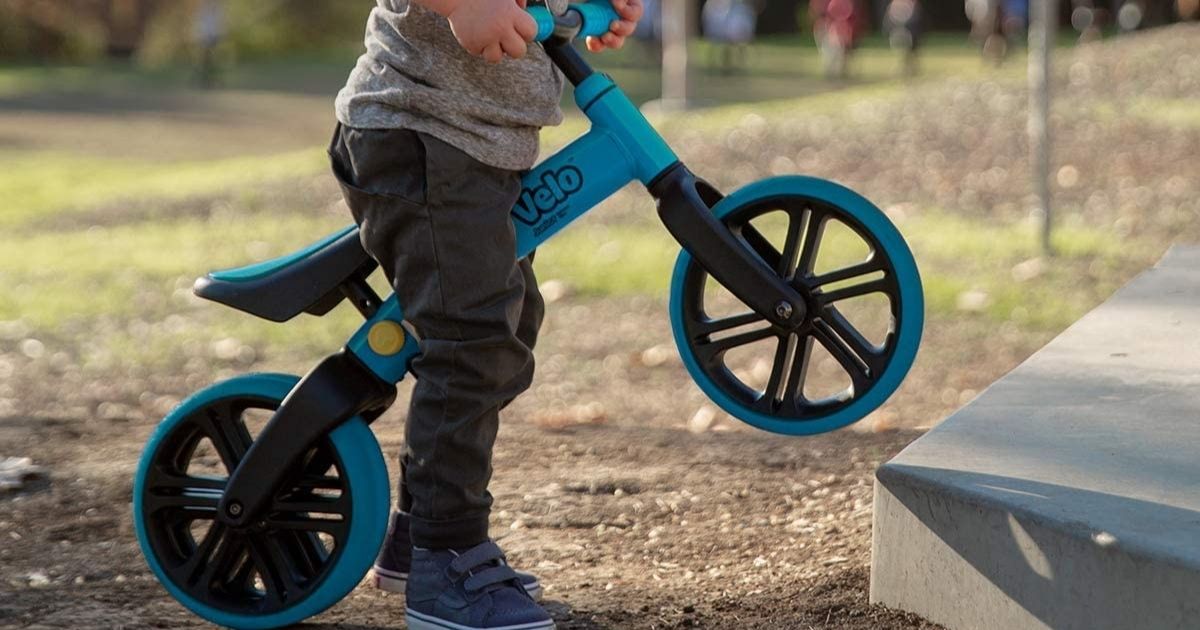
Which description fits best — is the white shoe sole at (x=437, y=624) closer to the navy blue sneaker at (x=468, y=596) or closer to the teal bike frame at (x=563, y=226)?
the navy blue sneaker at (x=468, y=596)

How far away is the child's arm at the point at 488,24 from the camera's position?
2.50m

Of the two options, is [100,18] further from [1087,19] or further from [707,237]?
[707,237]

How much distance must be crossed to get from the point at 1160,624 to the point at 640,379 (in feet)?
12.9

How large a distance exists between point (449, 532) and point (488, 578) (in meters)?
0.10

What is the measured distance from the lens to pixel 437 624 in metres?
2.84

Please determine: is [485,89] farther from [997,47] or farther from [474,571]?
[997,47]

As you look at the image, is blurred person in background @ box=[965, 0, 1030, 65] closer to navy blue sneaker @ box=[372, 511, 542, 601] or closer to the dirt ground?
the dirt ground

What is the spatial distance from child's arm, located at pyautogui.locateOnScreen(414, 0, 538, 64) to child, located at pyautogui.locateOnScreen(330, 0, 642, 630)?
0.29ft

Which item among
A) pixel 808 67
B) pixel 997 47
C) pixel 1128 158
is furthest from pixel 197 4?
pixel 1128 158

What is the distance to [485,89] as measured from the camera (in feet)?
8.95

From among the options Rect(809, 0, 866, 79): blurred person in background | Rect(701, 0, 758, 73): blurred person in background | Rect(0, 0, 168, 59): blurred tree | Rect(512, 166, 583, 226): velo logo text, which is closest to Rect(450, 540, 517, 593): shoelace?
Rect(512, 166, 583, 226): velo logo text

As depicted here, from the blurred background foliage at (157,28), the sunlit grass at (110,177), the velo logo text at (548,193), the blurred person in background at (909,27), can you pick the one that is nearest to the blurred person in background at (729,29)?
the blurred person in background at (909,27)

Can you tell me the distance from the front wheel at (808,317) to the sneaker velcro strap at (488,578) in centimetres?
46

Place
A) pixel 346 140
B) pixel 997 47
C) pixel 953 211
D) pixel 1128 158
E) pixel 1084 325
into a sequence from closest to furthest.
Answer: pixel 346 140, pixel 1084 325, pixel 953 211, pixel 1128 158, pixel 997 47
